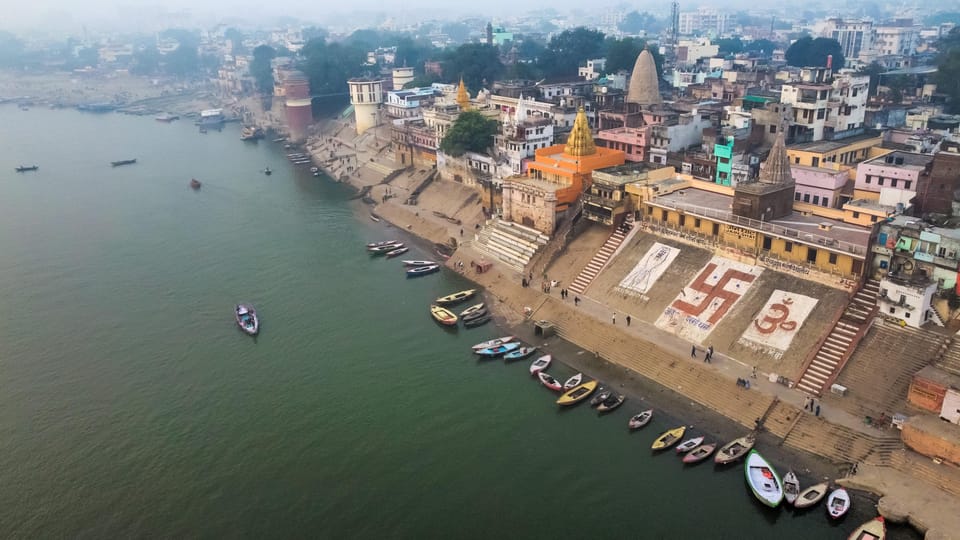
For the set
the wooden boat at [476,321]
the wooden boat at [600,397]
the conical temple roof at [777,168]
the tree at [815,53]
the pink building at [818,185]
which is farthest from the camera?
the tree at [815,53]

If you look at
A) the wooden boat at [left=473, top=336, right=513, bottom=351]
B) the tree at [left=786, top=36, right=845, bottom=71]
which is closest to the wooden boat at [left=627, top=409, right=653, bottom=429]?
the wooden boat at [left=473, top=336, right=513, bottom=351]

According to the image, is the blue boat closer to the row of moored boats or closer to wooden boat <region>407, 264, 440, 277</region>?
the row of moored boats

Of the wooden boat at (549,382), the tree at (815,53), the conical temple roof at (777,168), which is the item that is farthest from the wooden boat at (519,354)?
the tree at (815,53)

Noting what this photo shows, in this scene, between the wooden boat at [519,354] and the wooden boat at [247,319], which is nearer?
the wooden boat at [519,354]

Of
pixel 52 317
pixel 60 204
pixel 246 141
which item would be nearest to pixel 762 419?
pixel 52 317

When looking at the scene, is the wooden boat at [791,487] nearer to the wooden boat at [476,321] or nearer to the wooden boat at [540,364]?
the wooden boat at [540,364]

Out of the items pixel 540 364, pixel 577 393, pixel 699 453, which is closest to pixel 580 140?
pixel 540 364
